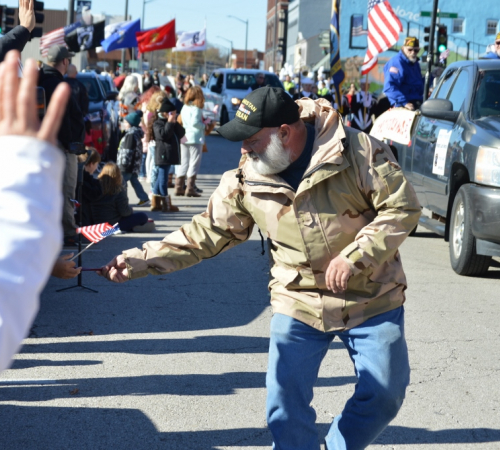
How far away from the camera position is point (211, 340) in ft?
20.2

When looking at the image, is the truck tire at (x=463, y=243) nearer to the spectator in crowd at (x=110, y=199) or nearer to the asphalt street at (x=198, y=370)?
the asphalt street at (x=198, y=370)

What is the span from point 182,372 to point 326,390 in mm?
953

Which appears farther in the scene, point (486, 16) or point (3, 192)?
point (486, 16)

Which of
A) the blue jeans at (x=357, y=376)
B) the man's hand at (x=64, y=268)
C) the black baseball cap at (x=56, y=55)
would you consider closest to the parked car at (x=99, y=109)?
the black baseball cap at (x=56, y=55)

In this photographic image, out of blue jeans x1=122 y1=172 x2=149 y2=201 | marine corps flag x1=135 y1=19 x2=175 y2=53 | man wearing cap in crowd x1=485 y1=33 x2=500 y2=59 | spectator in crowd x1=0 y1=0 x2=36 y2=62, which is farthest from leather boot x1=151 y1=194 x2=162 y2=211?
marine corps flag x1=135 y1=19 x2=175 y2=53

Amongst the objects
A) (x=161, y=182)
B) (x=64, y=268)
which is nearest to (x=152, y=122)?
(x=161, y=182)

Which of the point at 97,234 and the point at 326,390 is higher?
the point at 97,234

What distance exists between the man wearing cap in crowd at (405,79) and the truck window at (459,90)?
3.08 m

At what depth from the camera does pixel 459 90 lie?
9.13 metres

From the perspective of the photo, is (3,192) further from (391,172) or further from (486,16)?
(486,16)

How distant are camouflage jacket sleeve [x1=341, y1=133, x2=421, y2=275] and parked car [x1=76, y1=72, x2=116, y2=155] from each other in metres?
12.0

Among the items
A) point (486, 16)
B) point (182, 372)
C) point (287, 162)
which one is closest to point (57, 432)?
point (182, 372)

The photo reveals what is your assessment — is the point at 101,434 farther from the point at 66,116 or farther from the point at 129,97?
the point at 129,97

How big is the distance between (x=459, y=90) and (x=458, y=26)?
59249mm
